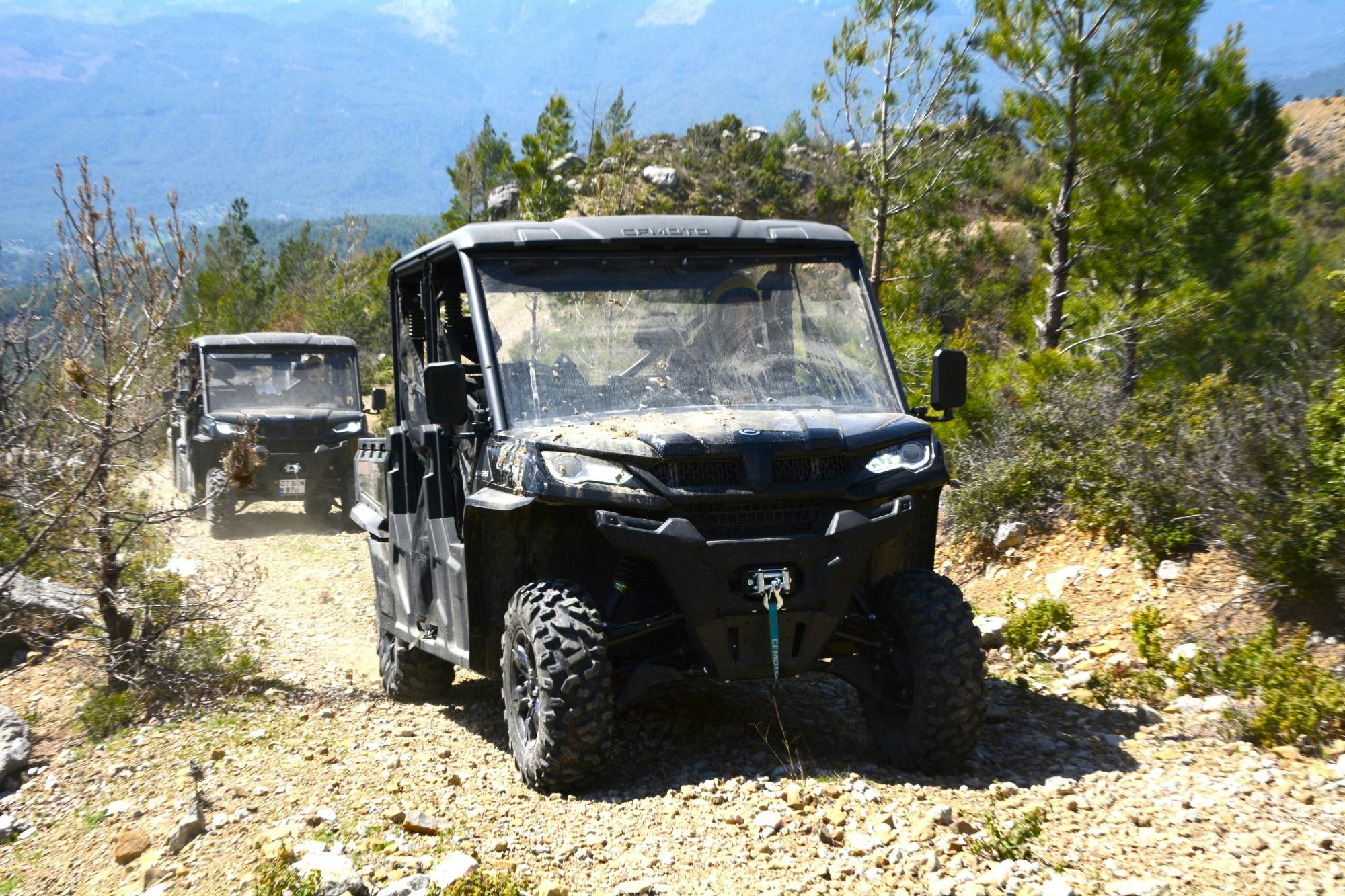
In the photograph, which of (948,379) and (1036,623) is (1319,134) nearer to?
(1036,623)

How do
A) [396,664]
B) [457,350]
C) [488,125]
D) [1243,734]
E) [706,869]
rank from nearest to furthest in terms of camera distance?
[706,869] → [1243,734] → [457,350] → [396,664] → [488,125]

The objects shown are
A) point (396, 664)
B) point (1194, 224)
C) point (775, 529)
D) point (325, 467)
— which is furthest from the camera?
point (325, 467)

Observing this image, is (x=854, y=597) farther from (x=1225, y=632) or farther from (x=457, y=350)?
(x=1225, y=632)

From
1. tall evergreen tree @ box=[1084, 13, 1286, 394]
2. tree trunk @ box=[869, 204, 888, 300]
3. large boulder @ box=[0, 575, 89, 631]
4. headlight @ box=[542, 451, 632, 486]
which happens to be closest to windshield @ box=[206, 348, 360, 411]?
tree trunk @ box=[869, 204, 888, 300]

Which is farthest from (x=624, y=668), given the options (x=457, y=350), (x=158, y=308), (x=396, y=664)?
(x=158, y=308)

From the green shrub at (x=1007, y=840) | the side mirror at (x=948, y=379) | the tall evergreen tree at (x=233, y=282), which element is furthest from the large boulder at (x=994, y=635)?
the tall evergreen tree at (x=233, y=282)


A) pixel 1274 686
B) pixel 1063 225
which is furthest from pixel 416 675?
pixel 1063 225

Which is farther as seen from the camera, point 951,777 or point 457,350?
point 457,350

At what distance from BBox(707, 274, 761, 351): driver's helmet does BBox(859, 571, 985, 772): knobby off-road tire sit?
4.18ft

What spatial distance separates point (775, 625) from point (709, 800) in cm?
70

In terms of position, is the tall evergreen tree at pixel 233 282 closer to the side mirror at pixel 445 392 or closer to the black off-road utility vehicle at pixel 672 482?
the black off-road utility vehicle at pixel 672 482

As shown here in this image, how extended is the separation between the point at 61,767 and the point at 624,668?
3146 mm

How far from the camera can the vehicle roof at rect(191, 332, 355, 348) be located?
15109 millimetres

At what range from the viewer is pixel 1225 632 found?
716 cm
